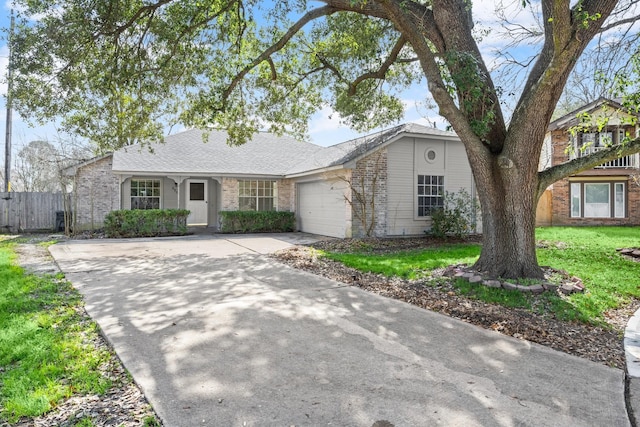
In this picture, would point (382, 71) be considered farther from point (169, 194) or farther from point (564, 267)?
point (169, 194)

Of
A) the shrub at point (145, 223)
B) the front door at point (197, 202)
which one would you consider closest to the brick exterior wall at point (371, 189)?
the shrub at point (145, 223)

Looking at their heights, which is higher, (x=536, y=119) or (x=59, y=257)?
(x=536, y=119)

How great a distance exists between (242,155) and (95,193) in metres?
6.44

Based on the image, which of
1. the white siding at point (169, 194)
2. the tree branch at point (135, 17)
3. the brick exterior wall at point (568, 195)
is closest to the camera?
the tree branch at point (135, 17)

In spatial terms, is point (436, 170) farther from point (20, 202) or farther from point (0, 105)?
point (20, 202)

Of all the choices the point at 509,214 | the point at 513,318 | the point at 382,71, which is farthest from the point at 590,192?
the point at 513,318

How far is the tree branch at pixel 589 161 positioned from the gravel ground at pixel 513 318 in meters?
2.21

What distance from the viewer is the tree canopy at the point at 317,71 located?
6.55 meters

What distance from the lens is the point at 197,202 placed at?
18766mm

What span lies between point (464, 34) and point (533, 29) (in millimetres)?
1683

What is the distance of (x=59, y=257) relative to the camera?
9.84 meters

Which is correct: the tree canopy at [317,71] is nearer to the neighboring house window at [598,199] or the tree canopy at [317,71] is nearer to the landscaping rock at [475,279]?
the landscaping rock at [475,279]

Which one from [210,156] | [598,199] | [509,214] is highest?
[210,156]

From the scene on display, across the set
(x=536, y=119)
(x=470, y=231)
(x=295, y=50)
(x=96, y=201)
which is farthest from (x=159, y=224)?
(x=536, y=119)
